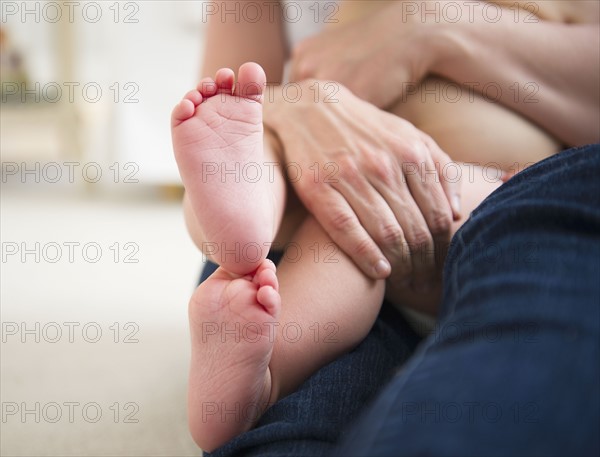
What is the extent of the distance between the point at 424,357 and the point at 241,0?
673mm

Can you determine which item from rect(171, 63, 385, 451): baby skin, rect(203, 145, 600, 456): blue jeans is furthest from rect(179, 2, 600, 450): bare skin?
rect(203, 145, 600, 456): blue jeans

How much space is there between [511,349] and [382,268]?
11.3 inches

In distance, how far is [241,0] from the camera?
91 cm

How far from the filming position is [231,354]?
0.52 meters

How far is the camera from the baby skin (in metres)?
0.52

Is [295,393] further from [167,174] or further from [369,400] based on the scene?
[167,174]

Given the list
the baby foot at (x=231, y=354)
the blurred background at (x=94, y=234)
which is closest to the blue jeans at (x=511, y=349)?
the baby foot at (x=231, y=354)

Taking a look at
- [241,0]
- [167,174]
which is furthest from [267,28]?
[167,174]

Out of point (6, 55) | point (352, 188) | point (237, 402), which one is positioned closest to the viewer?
point (237, 402)

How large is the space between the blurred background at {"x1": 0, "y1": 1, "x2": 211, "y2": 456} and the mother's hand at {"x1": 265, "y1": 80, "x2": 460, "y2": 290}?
0.25 m

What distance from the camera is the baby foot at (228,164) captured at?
55 centimetres

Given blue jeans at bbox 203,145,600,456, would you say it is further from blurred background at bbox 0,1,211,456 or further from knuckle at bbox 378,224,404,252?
blurred background at bbox 0,1,211,456

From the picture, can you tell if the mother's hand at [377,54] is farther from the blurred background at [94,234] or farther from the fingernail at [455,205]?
the blurred background at [94,234]

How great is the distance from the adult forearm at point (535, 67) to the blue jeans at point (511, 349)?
290mm
